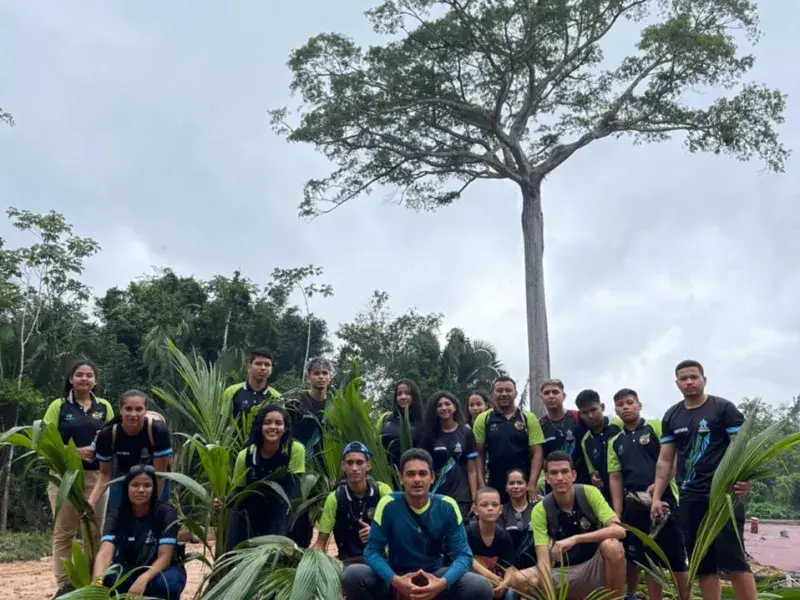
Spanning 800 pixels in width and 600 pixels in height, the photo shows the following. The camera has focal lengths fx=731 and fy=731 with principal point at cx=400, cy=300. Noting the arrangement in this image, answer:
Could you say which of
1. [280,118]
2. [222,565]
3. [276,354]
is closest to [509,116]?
[280,118]

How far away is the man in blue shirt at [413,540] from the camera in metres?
4.23

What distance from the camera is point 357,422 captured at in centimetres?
524

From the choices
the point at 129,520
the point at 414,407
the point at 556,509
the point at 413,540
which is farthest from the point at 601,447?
the point at 129,520

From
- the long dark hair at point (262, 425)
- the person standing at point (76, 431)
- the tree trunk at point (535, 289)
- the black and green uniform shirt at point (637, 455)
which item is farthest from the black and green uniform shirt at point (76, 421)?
the tree trunk at point (535, 289)

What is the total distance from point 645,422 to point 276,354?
20.5 meters

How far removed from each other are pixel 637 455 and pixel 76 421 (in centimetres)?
422

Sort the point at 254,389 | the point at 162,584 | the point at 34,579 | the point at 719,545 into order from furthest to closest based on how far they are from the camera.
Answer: the point at 34,579
the point at 254,389
the point at 719,545
the point at 162,584

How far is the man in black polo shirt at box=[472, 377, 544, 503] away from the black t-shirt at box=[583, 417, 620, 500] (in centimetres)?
38

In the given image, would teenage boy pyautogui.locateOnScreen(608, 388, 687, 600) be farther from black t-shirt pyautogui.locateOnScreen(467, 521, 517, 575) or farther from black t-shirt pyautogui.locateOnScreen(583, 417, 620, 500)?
black t-shirt pyautogui.locateOnScreen(467, 521, 517, 575)

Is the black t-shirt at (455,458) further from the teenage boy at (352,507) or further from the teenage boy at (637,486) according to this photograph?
the teenage boy at (637,486)

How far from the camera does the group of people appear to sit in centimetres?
439

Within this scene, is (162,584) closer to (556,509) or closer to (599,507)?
(556,509)

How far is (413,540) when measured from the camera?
4.38 m

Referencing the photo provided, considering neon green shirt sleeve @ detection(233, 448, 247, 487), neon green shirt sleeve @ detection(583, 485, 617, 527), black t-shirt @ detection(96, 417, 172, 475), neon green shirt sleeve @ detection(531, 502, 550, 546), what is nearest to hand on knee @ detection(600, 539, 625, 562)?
neon green shirt sleeve @ detection(583, 485, 617, 527)
